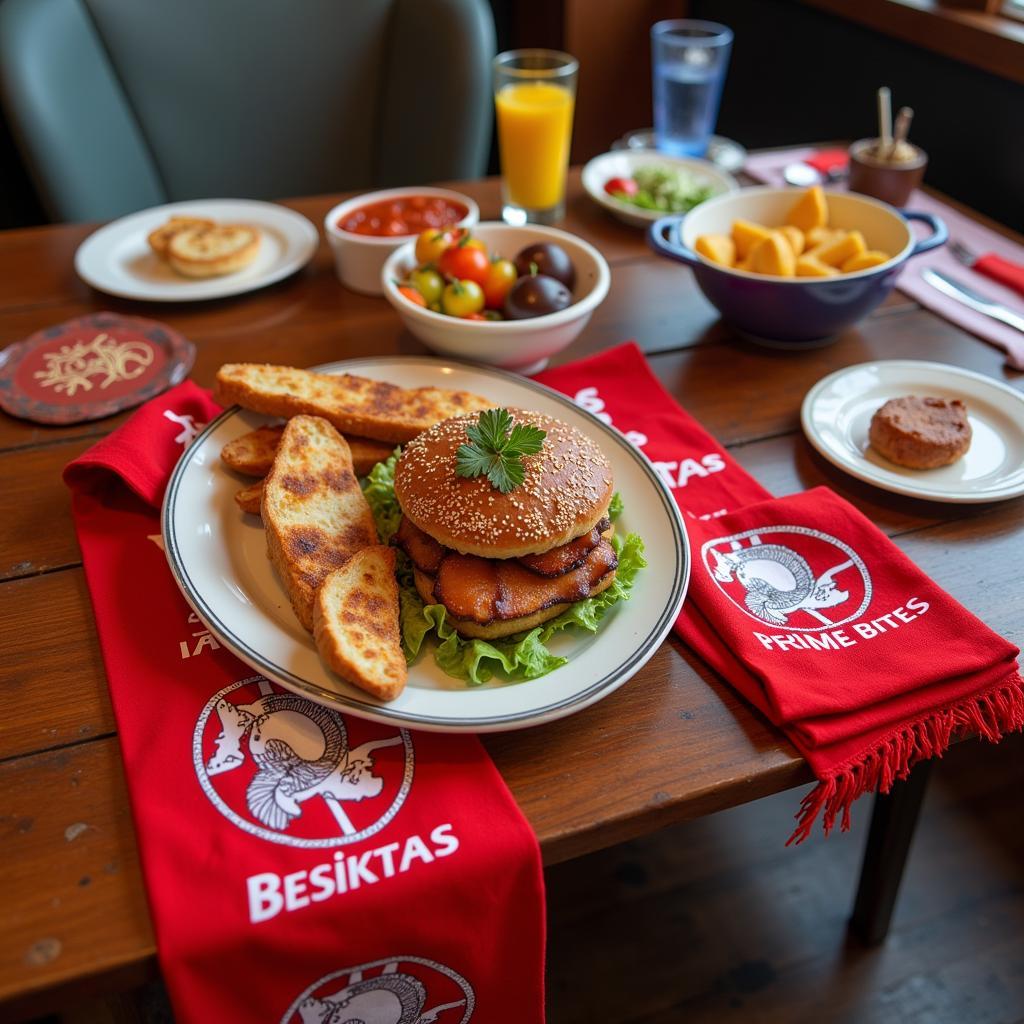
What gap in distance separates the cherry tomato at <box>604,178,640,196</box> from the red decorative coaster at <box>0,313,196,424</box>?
1.04 m

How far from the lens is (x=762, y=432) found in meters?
1.41

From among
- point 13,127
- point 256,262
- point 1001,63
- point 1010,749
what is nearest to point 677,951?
point 1010,749

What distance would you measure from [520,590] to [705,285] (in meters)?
0.84

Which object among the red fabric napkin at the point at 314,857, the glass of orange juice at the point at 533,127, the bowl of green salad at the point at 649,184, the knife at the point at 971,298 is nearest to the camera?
the red fabric napkin at the point at 314,857

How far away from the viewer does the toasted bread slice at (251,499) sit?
113cm

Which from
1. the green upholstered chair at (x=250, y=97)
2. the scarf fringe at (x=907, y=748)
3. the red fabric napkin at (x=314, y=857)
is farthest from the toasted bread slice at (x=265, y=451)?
the green upholstered chair at (x=250, y=97)

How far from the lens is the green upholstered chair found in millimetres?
2289

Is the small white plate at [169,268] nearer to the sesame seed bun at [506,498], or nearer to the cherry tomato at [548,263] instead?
the cherry tomato at [548,263]

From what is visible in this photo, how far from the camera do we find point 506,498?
3.23 feet

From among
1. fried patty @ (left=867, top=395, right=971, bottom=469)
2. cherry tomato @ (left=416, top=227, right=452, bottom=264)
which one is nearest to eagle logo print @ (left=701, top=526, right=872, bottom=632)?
fried patty @ (left=867, top=395, right=971, bottom=469)

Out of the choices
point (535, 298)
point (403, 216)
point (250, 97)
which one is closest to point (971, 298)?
point (535, 298)

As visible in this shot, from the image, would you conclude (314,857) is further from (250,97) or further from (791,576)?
(250,97)

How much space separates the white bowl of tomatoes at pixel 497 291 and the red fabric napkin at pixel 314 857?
2.14 ft

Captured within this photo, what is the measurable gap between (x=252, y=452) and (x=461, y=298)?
1.54 feet
